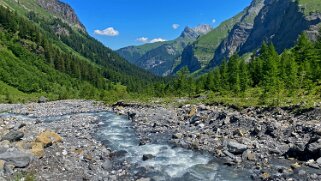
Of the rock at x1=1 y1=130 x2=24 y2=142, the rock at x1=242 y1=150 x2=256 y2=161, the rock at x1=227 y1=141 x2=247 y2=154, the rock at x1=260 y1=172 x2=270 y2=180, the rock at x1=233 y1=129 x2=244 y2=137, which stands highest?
the rock at x1=1 y1=130 x2=24 y2=142

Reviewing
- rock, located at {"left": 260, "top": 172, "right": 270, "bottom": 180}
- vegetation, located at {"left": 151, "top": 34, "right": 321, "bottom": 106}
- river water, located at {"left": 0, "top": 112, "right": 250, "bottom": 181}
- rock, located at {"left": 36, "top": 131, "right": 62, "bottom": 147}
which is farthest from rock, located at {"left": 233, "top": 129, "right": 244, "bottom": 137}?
rock, located at {"left": 36, "top": 131, "right": 62, "bottom": 147}

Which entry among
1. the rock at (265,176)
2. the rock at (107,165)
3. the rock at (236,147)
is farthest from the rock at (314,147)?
the rock at (107,165)

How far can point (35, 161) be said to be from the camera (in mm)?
25906

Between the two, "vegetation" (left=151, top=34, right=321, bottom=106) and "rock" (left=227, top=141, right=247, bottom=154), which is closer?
"rock" (left=227, top=141, right=247, bottom=154)

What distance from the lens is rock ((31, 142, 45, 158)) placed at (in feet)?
89.0

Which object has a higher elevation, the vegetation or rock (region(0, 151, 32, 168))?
the vegetation

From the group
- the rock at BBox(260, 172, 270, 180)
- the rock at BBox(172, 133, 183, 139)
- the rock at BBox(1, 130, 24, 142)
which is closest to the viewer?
the rock at BBox(260, 172, 270, 180)

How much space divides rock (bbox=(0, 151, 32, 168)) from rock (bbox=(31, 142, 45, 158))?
148 cm

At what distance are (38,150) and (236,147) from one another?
17834 millimetres

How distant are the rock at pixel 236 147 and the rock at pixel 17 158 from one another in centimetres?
1815

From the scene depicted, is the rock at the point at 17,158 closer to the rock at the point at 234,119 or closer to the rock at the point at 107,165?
the rock at the point at 107,165

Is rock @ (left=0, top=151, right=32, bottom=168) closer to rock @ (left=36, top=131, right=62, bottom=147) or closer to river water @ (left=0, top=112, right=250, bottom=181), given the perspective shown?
rock @ (left=36, top=131, right=62, bottom=147)

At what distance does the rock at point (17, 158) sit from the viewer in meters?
24.4

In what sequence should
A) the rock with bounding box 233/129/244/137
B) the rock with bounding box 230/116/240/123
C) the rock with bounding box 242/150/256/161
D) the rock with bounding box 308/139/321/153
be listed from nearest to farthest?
the rock with bounding box 308/139/321/153 → the rock with bounding box 242/150/256/161 → the rock with bounding box 233/129/244/137 → the rock with bounding box 230/116/240/123
